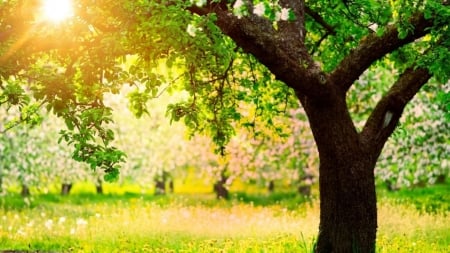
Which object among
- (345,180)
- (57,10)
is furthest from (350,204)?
(57,10)

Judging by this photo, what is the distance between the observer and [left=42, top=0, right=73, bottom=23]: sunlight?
905 cm

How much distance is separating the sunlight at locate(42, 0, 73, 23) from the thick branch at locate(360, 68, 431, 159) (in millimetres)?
4945

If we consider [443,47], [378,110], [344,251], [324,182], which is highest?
A: [443,47]

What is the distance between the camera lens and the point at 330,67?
1263cm

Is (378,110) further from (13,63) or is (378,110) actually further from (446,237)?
(13,63)

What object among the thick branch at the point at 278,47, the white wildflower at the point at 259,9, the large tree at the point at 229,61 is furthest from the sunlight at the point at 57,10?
the white wildflower at the point at 259,9

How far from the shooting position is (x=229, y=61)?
969cm

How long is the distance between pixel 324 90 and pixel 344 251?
2.55 metres

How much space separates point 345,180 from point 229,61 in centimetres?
265

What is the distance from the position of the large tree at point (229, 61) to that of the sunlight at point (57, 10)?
0.13 meters

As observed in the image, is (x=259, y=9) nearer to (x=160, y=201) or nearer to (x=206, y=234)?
(x=206, y=234)

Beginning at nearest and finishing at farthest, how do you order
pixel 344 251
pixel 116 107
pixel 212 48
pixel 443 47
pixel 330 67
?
pixel 212 48 → pixel 443 47 → pixel 344 251 → pixel 330 67 → pixel 116 107

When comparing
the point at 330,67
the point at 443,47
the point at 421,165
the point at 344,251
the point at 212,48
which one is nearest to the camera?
the point at 212,48

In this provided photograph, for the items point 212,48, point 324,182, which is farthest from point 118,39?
point 324,182
